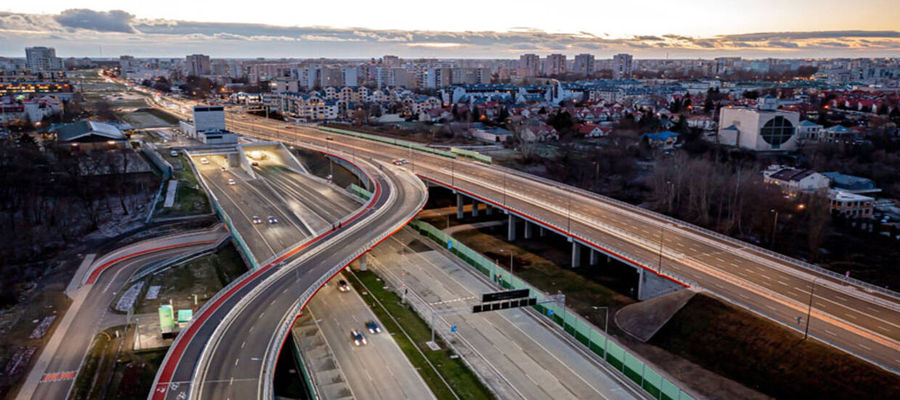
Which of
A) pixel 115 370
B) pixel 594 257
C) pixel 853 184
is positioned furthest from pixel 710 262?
pixel 853 184

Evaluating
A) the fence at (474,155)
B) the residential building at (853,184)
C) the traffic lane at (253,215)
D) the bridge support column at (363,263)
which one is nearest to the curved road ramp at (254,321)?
the bridge support column at (363,263)

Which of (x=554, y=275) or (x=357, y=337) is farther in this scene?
(x=554, y=275)

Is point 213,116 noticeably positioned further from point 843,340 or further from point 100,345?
point 843,340

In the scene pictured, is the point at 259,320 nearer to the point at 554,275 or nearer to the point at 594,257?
the point at 554,275

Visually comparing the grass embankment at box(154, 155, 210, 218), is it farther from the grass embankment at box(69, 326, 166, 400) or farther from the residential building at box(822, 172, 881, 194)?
the residential building at box(822, 172, 881, 194)

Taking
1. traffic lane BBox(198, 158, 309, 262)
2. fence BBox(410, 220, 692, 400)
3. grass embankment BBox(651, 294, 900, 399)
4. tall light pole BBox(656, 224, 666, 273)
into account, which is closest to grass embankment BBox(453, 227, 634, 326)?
fence BBox(410, 220, 692, 400)

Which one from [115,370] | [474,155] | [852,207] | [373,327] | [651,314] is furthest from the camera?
[474,155]

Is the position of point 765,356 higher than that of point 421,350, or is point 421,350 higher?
point 765,356
